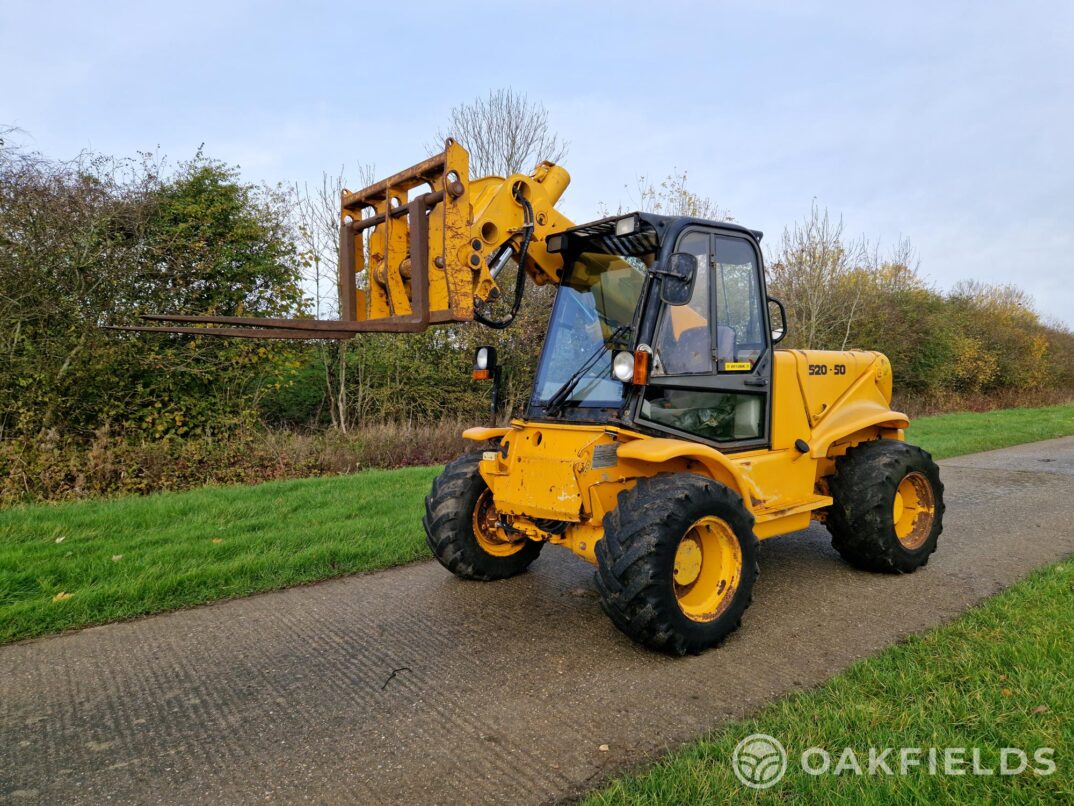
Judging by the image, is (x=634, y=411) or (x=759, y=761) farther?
(x=634, y=411)

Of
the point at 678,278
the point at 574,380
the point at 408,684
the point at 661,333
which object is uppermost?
the point at 678,278

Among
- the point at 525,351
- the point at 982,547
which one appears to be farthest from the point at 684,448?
the point at 525,351

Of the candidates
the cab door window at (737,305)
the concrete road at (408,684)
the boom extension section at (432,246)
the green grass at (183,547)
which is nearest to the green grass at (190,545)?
the green grass at (183,547)

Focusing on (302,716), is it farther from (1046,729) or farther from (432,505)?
(1046,729)

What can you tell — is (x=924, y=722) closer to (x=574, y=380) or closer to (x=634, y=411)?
(x=634, y=411)

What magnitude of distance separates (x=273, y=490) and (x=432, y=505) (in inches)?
155

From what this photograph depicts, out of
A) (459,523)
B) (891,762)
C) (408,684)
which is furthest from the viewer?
(459,523)

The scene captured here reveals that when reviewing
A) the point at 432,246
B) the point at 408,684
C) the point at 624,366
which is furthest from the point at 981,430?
the point at 408,684

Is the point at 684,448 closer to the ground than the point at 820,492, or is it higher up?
higher up

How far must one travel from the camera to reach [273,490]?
26.8ft

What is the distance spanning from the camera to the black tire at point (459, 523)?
492 cm

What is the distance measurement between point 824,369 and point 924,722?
3.02m

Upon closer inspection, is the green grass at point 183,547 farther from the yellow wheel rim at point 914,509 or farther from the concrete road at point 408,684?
the yellow wheel rim at point 914,509

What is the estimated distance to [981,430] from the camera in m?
15.4
